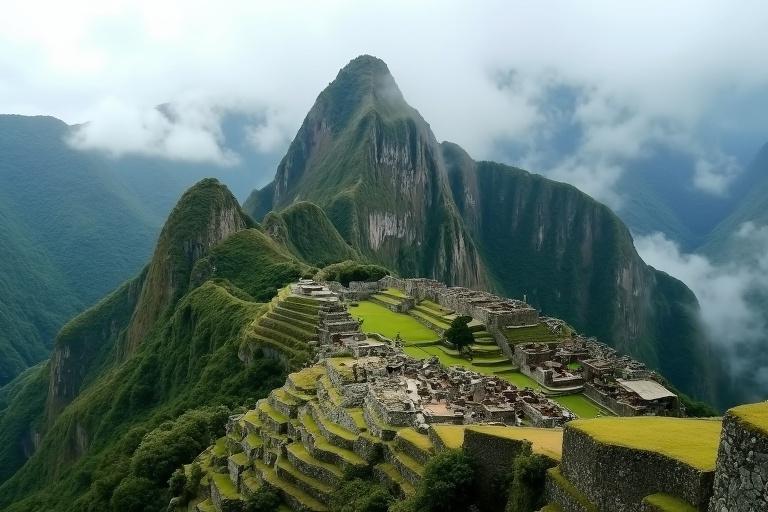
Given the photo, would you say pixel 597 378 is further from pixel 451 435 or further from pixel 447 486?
pixel 447 486

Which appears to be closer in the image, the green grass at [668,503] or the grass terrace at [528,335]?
the green grass at [668,503]

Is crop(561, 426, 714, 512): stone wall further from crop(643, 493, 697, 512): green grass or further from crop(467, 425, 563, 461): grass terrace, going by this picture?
crop(467, 425, 563, 461): grass terrace

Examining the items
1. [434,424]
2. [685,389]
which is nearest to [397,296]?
[434,424]

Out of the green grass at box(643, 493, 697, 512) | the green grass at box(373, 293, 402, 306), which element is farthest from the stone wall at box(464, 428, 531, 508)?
the green grass at box(373, 293, 402, 306)

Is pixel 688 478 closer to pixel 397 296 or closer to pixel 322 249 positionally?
pixel 397 296

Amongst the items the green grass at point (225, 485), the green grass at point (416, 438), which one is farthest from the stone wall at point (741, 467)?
the green grass at point (225, 485)

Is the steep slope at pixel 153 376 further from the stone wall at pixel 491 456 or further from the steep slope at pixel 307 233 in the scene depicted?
the stone wall at pixel 491 456
